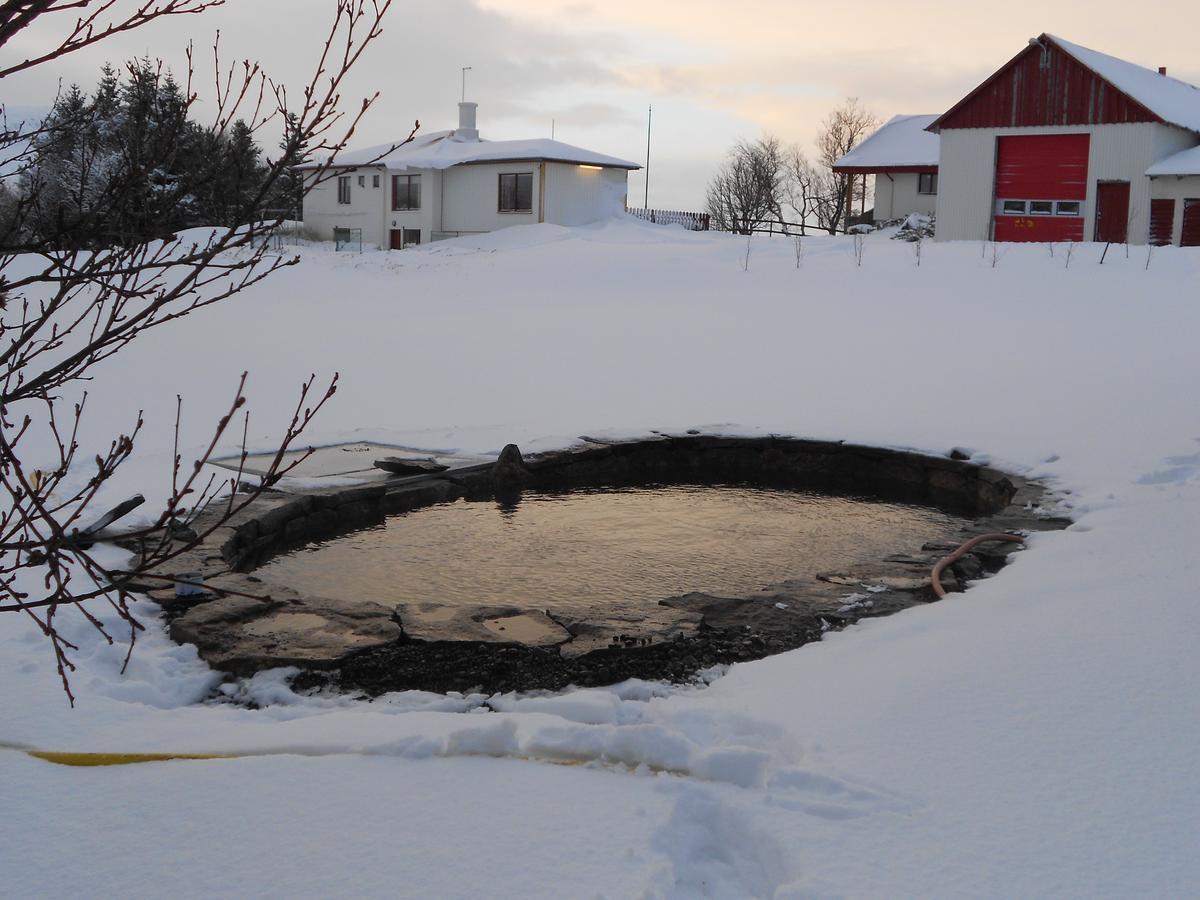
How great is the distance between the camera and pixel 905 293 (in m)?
17.8

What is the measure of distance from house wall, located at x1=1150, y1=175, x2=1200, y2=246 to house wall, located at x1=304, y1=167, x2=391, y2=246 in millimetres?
23252

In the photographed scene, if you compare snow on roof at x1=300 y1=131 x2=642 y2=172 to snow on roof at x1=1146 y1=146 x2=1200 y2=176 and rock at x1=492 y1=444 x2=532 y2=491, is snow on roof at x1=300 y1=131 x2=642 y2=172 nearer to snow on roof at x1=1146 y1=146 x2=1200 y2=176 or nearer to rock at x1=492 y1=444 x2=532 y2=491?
snow on roof at x1=1146 y1=146 x2=1200 y2=176

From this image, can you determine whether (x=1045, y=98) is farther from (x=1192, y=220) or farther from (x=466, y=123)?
(x=466, y=123)

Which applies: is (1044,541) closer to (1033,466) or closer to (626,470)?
Result: (1033,466)

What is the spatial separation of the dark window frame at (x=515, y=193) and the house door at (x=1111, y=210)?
16774 millimetres

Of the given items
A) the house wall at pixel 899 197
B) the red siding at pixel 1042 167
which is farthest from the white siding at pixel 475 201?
the red siding at pixel 1042 167

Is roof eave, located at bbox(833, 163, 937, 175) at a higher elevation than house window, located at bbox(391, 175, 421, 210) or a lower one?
higher

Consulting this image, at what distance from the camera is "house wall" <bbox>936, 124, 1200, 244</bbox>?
2656 centimetres

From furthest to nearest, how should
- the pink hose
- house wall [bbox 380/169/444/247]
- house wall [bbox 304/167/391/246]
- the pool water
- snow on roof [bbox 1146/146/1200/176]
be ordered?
house wall [bbox 304/167/391/246] → house wall [bbox 380/169/444/247] → snow on roof [bbox 1146/146/1200/176] → the pool water → the pink hose

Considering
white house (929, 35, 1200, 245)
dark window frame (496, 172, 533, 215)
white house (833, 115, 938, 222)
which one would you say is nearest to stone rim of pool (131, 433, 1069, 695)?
white house (929, 35, 1200, 245)

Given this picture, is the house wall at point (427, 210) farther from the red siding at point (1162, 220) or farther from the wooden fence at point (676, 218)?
the red siding at point (1162, 220)

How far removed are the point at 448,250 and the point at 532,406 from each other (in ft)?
58.6

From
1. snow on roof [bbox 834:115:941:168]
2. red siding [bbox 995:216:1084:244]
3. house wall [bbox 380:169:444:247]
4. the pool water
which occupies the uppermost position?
snow on roof [bbox 834:115:941:168]

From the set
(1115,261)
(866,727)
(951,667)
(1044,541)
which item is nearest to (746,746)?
(866,727)
